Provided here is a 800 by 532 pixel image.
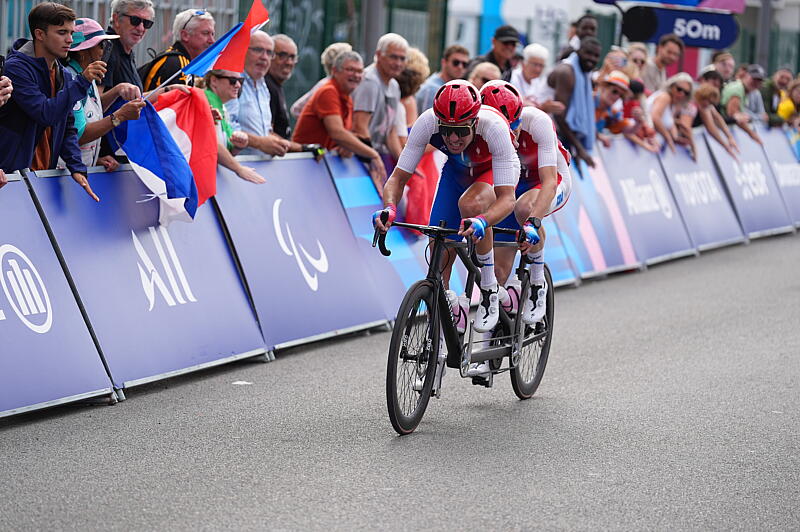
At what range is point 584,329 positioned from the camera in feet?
35.4

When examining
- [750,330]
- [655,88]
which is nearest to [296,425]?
[750,330]

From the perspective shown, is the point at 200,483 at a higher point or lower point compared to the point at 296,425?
higher

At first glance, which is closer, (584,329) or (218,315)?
(218,315)

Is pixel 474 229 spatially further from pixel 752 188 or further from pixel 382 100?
pixel 752 188

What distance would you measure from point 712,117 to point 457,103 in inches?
438

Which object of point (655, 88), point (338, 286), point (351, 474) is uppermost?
point (351, 474)

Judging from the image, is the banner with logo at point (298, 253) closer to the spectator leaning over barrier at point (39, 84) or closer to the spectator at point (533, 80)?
the spectator leaning over barrier at point (39, 84)

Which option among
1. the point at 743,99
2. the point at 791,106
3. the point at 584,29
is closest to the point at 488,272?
the point at 584,29

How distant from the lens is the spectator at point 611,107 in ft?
48.0

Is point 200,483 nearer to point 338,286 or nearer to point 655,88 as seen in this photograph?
point 338,286

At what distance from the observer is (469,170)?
7.61 metres

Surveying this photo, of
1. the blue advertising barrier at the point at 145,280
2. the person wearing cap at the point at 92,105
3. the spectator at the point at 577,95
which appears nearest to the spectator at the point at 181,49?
the person wearing cap at the point at 92,105

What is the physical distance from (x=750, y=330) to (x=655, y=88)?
6.82 metres

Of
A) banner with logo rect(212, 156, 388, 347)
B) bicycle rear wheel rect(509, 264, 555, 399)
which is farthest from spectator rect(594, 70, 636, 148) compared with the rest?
bicycle rear wheel rect(509, 264, 555, 399)
